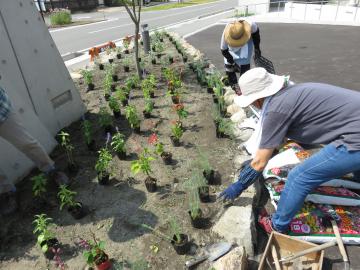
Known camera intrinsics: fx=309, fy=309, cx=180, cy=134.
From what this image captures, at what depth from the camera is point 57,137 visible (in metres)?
4.78

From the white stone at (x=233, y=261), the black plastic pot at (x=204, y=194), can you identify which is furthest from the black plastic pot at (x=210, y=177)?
the white stone at (x=233, y=261)

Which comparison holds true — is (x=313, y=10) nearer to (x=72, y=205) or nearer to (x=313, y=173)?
(x=313, y=173)

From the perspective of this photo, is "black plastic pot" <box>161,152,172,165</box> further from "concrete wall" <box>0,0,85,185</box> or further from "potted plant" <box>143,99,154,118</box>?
"concrete wall" <box>0,0,85,185</box>

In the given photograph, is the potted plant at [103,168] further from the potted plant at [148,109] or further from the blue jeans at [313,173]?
the blue jeans at [313,173]

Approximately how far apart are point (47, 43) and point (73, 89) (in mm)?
841

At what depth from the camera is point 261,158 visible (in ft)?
8.44

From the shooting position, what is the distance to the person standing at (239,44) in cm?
475

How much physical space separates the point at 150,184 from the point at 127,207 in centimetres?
36

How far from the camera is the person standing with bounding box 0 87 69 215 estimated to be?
3201mm

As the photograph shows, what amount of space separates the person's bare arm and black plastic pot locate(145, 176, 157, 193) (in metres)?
1.33

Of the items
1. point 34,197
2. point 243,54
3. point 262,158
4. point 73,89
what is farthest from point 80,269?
point 243,54

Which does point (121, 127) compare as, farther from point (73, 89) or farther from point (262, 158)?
point (262, 158)

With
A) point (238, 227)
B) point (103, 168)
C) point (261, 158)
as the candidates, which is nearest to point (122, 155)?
point (103, 168)

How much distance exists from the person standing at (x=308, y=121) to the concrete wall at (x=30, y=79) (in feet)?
9.60
